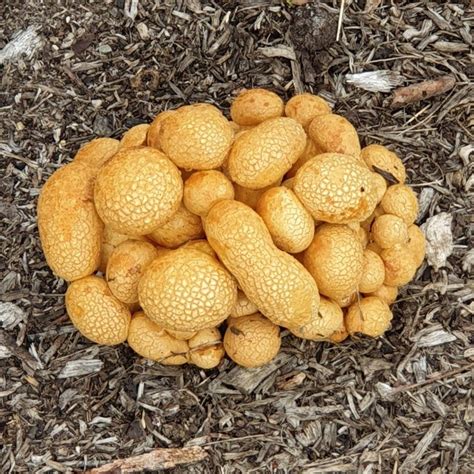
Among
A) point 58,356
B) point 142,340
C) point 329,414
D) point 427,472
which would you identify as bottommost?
point 427,472

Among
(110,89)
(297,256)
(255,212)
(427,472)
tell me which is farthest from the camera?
(110,89)

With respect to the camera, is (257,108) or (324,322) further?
(257,108)

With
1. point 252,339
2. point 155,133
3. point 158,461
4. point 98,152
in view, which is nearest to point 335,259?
point 252,339

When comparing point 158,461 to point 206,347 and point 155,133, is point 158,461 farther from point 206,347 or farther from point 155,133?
point 155,133

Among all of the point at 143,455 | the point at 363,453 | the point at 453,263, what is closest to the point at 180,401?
the point at 143,455

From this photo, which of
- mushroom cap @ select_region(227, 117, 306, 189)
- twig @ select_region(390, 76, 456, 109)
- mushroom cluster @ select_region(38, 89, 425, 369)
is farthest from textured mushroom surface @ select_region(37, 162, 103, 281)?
twig @ select_region(390, 76, 456, 109)

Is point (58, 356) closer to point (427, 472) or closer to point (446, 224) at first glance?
point (427, 472)

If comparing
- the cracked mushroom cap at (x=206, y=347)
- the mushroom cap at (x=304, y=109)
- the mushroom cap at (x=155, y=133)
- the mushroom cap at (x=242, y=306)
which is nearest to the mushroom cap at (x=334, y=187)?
the mushroom cap at (x=304, y=109)
